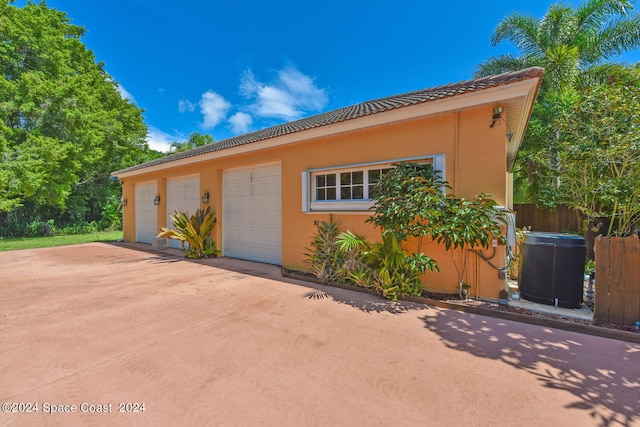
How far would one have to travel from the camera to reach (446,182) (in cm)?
462

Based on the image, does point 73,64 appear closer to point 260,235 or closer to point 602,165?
point 260,235

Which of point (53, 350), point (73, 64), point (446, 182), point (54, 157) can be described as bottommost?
point (53, 350)

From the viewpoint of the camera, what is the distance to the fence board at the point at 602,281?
Answer: 3604 millimetres

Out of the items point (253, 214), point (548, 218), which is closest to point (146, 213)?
point (253, 214)

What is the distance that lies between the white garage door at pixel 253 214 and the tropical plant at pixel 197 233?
410 millimetres

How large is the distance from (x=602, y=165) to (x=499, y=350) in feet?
11.2

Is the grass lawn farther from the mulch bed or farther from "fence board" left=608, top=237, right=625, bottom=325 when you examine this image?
"fence board" left=608, top=237, right=625, bottom=325

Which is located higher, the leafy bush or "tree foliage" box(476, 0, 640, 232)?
"tree foliage" box(476, 0, 640, 232)

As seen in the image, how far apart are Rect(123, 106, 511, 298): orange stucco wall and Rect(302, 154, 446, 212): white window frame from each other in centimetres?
9

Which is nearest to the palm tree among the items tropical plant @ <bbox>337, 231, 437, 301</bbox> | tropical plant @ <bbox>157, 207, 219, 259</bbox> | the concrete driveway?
tropical plant @ <bbox>337, 231, 437, 301</bbox>

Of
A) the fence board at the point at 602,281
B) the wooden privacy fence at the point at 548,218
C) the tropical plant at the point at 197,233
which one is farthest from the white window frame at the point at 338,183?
the wooden privacy fence at the point at 548,218

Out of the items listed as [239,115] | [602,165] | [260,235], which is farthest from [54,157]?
[602,165]

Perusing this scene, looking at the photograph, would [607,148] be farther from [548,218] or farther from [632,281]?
[548,218]

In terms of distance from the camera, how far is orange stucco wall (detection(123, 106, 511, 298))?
4430 millimetres
